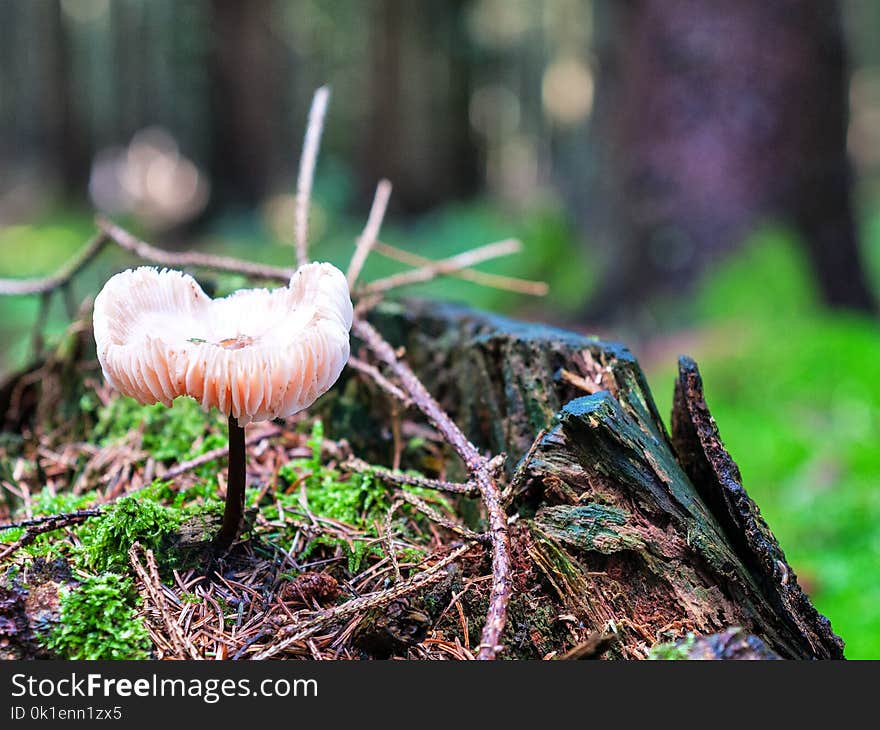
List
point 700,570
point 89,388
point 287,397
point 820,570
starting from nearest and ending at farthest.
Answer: point 287,397, point 700,570, point 89,388, point 820,570

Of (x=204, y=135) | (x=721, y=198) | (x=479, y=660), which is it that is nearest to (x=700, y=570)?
(x=479, y=660)

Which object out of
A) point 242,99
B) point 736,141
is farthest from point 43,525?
point 242,99

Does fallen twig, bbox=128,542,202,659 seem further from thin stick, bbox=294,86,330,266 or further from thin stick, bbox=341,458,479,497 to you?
thin stick, bbox=294,86,330,266

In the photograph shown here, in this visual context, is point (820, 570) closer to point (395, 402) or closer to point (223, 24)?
point (395, 402)

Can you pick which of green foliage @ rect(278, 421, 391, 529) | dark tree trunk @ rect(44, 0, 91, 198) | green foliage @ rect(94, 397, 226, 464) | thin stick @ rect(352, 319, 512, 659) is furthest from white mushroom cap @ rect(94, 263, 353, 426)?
dark tree trunk @ rect(44, 0, 91, 198)

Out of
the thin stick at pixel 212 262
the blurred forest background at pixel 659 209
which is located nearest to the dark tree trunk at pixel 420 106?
the blurred forest background at pixel 659 209

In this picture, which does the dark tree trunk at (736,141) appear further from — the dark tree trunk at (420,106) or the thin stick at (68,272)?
the dark tree trunk at (420,106)

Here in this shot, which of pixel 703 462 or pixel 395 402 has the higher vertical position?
pixel 395 402
